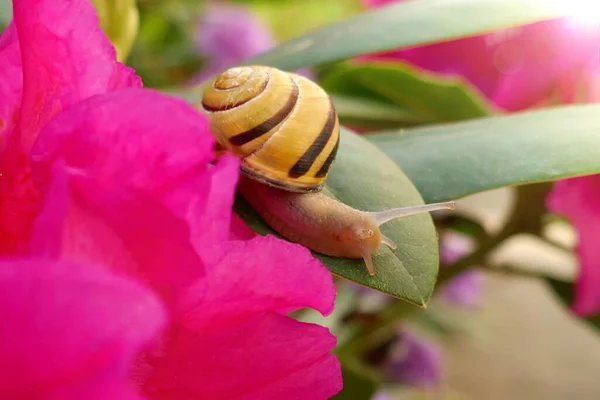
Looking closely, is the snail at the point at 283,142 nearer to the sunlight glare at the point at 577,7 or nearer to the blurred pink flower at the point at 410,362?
the sunlight glare at the point at 577,7

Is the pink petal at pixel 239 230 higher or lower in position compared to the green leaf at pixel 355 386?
higher

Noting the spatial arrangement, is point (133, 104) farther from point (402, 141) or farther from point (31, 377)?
point (402, 141)

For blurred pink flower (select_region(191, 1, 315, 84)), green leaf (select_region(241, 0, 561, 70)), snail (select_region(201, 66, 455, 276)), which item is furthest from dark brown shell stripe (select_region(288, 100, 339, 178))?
blurred pink flower (select_region(191, 1, 315, 84))

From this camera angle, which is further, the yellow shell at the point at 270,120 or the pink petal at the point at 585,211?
the pink petal at the point at 585,211

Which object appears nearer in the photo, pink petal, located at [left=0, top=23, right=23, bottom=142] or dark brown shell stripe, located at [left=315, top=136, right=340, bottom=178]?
pink petal, located at [left=0, top=23, right=23, bottom=142]

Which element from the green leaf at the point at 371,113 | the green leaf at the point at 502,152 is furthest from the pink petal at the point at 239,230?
the green leaf at the point at 371,113

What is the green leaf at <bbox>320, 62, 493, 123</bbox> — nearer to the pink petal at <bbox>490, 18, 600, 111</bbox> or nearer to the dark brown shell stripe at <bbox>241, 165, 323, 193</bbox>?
the pink petal at <bbox>490, 18, 600, 111</bbox>

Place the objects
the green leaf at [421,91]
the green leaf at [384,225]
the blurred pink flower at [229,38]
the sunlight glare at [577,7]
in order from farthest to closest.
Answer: the blurred pink flower at [229,38], the green leaf at [421,91], the sunlight glare at [577,7], the green leaf at [384,225]
